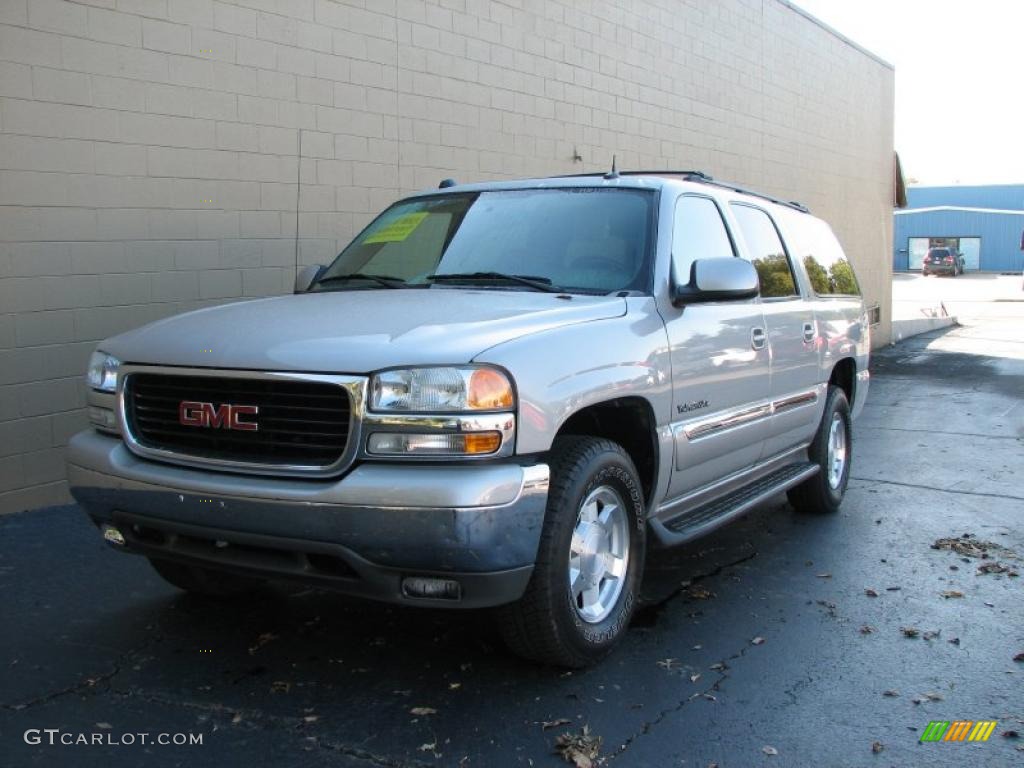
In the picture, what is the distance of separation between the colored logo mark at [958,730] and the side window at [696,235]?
2.12 meters

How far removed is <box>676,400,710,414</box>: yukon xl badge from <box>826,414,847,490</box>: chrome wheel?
2235 mm

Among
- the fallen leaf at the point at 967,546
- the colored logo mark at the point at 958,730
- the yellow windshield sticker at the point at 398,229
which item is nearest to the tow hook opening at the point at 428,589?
the colored logo mark at the point at 958,730

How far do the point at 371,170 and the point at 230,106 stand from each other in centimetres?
146

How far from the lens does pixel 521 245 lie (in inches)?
190

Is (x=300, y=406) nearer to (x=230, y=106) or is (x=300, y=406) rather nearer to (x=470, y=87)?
(x=230, y=106)

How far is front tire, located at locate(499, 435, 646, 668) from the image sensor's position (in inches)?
144

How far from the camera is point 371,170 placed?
27.6 feet

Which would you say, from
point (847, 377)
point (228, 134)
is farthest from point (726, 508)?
point (228, 134)

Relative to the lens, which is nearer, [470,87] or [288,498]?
[288,498]

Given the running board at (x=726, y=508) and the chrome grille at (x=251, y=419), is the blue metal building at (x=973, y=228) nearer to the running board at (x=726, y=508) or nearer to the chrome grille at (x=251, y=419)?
the running board at (x=726, y=508)

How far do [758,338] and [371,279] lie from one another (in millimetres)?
1998

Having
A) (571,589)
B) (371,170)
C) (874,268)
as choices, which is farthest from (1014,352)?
(571,589)

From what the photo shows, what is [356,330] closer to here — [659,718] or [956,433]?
[659,718]

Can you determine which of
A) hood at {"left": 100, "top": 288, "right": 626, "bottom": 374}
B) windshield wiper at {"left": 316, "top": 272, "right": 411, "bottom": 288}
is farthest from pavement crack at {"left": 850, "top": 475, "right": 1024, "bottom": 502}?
windshield wiper at {"left": 316, "top": 272, "right": 411, "bottom": 288}
